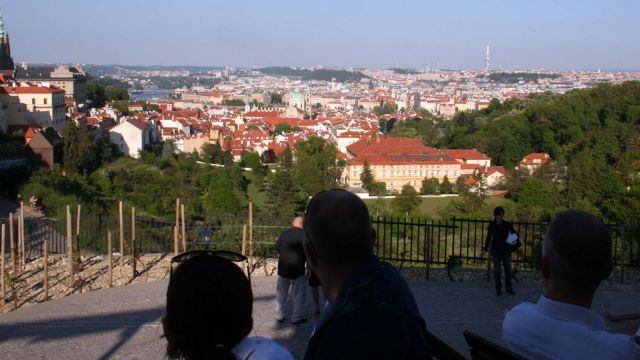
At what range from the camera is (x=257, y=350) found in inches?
74.7

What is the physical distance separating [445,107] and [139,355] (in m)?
145

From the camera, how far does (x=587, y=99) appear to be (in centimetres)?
5891

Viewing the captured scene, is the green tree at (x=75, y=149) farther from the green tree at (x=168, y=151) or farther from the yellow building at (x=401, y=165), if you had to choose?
the yellow building at (x=401, y=165)

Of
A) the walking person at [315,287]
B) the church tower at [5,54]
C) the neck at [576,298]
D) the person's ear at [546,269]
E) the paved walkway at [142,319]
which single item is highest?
the church tower at [5,54]

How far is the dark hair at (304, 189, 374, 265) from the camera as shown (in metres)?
1.98

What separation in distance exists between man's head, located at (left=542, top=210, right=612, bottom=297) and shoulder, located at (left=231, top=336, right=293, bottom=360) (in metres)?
0.86

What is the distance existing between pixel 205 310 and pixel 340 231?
43 centimetres

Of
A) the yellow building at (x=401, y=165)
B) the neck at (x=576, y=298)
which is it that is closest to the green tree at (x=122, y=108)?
the yellow building at (x=401, y=165)

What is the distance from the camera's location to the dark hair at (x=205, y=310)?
181 cm

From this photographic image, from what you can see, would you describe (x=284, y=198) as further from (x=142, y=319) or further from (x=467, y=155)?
(x=467, y=155)

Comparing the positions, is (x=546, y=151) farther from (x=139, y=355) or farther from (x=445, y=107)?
(x=445, y=107)

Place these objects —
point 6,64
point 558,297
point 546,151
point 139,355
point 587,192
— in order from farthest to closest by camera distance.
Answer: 1. point 6,64
2. point 546,151
3. point 587,192
4. point 139,355
5. point 558,297

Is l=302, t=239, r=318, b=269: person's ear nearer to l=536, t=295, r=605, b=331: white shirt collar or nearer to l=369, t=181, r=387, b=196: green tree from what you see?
l=536, t=295, r=605, b=331: white shirt collar

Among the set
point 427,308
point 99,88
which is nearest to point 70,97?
point 99,88
